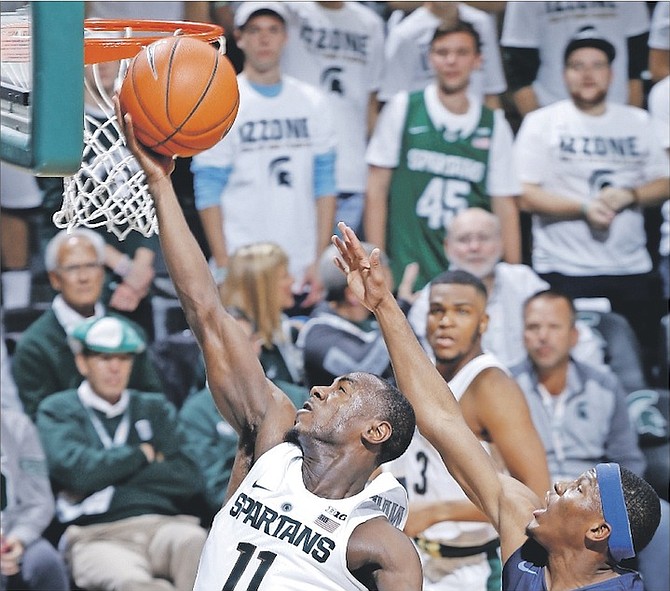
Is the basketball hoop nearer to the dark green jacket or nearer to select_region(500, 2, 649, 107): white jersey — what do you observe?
the dark green jacket

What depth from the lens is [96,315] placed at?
600 cm

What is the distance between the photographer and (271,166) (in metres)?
6.30

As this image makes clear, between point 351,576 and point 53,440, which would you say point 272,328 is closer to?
point 53,440

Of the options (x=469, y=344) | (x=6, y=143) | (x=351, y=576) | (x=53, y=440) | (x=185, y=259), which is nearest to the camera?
(x=6, y=143)

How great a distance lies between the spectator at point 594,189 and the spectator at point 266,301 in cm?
139

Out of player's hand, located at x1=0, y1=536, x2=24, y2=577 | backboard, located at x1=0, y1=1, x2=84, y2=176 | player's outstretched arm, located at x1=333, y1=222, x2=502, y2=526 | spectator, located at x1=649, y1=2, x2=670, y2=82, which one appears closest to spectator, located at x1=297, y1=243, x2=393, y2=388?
player's hand, located at x1=0, y1=536, x2=24, y2=577

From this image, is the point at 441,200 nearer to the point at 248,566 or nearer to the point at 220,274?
the point at 220,274

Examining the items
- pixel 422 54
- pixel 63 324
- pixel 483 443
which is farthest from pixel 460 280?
pixel 63 324

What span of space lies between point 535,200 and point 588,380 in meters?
0.99

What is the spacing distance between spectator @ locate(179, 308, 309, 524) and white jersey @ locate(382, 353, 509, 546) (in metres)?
1.03

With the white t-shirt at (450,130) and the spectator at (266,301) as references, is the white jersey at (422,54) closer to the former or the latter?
the white t-shirt at (450,130)

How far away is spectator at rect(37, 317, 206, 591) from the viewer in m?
5.65

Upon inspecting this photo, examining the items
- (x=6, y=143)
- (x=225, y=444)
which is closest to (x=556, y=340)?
(x=225, y=444)

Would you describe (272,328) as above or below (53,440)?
above
